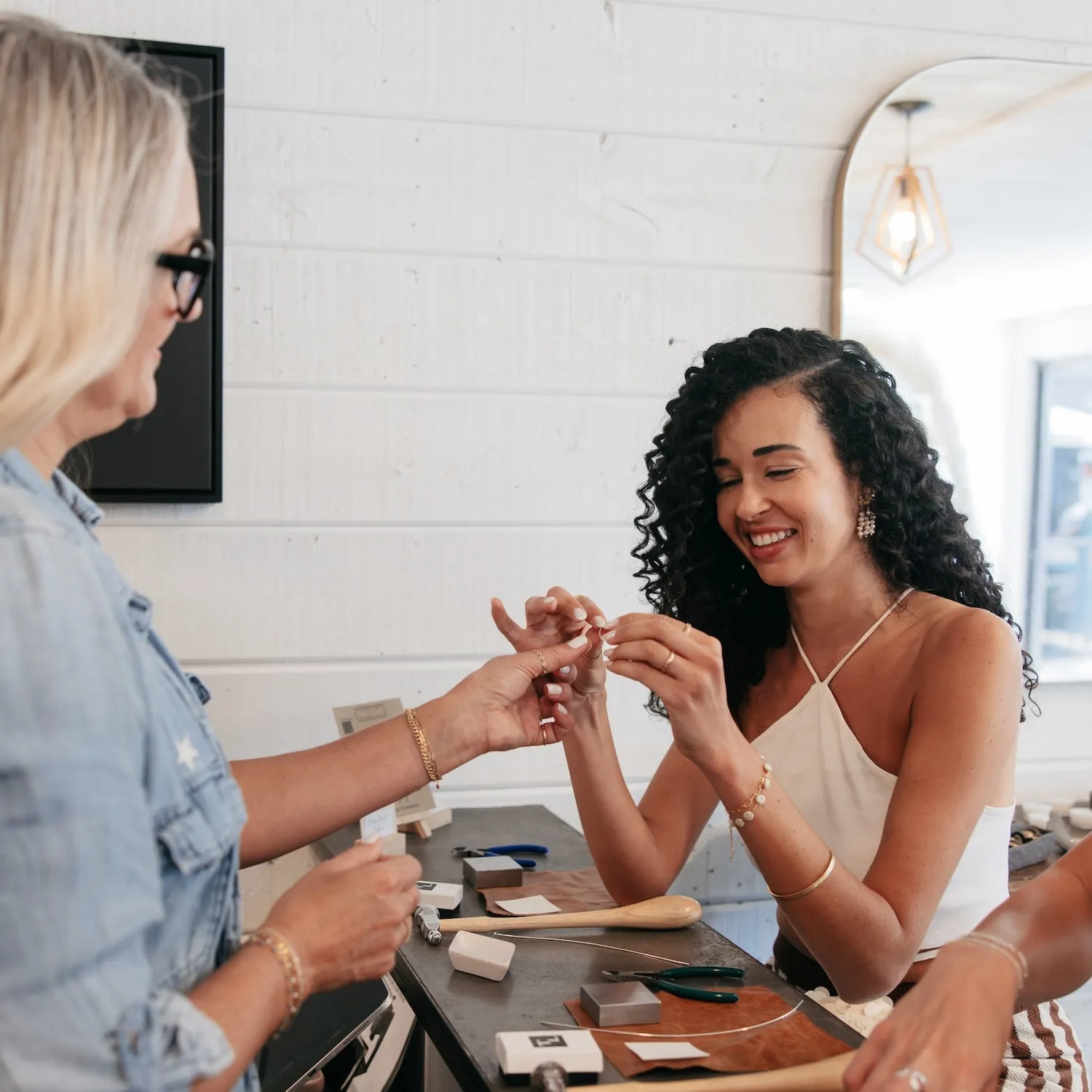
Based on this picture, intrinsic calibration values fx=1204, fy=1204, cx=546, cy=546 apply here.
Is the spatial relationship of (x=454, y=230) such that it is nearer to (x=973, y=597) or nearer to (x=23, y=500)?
(x=973, y=597)

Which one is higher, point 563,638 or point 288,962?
point 563,638

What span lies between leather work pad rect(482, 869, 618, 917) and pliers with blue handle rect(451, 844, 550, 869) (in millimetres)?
48

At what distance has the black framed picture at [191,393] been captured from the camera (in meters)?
2.08

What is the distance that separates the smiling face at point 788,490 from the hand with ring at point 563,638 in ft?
0.95

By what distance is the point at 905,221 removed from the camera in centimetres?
241

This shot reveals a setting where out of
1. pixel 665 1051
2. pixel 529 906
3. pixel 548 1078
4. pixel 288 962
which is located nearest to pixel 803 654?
pixel 529 906

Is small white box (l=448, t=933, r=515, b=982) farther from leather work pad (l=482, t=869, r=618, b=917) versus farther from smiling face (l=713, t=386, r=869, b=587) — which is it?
smiling face (l=713, t=386, r=869, b=587)

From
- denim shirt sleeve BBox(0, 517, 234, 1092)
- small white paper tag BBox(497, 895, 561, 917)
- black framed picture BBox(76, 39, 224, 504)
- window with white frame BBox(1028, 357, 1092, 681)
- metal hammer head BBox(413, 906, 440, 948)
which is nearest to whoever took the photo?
denim shirt sleeve BBox(0, 517, 234, 1092)

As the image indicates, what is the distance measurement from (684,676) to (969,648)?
1.36 feet

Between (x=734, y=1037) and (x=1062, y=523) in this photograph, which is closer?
(x=734, y=1037)

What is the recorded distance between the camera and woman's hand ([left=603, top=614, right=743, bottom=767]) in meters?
→ 1.44

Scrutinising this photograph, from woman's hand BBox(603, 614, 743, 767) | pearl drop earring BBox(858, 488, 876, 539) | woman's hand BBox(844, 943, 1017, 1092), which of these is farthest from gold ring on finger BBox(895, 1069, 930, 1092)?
pearl drop earring BBox(858, 488, 876, 539)

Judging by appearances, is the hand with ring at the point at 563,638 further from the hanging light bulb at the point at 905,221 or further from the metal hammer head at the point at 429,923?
the hanging light bulb at the point at 905,221

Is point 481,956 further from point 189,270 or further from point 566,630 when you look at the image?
point 189,270
